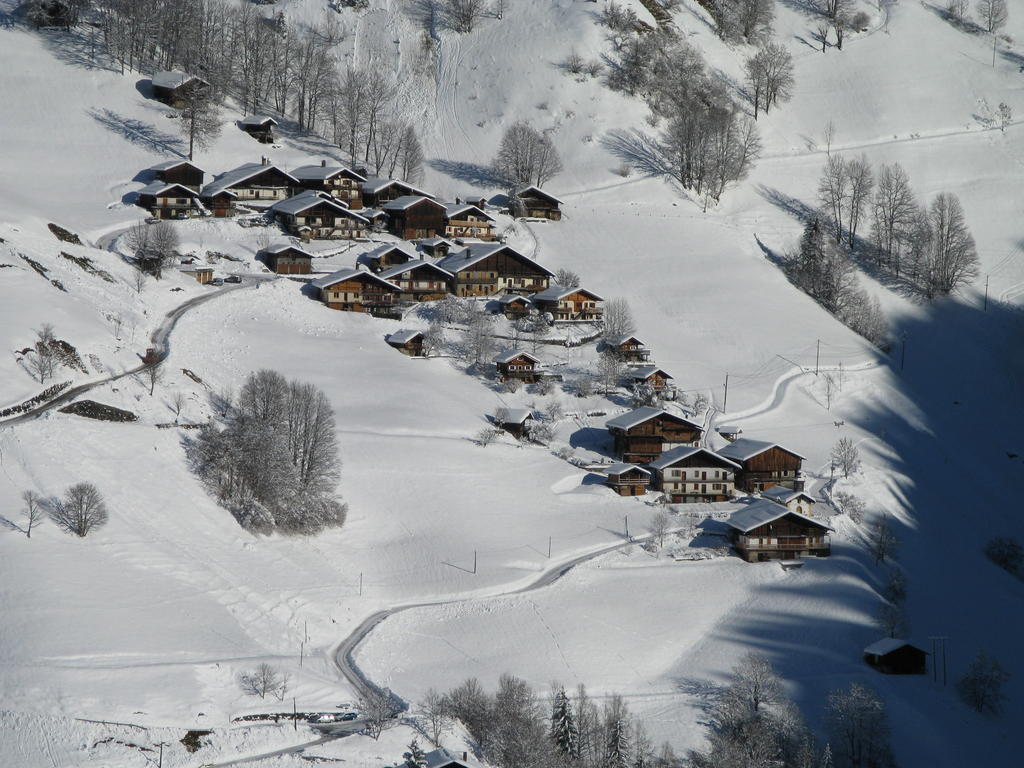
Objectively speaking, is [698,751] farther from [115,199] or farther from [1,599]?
[115,199]

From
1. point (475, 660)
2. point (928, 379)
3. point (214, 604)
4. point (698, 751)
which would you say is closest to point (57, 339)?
point (214, 604)

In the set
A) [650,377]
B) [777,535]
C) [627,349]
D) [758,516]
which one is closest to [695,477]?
[758,516]

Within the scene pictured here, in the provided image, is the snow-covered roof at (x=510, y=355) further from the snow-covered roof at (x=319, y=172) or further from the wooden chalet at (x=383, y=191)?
the snow-covered roof at (x=319, y=172)

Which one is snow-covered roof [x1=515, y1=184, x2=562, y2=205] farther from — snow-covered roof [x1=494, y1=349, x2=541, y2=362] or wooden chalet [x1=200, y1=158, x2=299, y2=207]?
snow-covered roof [x1=494, y1=349, x2=541, y2=362]

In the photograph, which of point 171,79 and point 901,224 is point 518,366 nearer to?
point 901,224

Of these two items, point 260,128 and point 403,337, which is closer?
point 403,337

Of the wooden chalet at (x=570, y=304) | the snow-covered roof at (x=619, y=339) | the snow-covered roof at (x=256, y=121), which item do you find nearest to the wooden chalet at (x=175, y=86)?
the snow-covered roof at (x=256, y=121)

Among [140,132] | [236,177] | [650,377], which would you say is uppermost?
[140,132]
